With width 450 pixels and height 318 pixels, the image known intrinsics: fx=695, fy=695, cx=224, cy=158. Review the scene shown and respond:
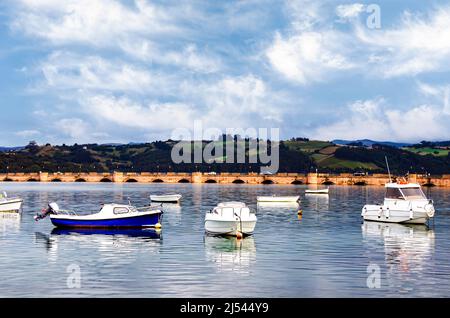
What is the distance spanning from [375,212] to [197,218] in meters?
23.9

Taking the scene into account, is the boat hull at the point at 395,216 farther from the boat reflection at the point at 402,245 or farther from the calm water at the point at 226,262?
the calm water at the point at 226,262

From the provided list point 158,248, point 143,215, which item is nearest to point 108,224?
point 143,215

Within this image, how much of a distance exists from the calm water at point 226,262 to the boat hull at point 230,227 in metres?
1.33

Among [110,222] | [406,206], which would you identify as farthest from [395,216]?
[110,222]

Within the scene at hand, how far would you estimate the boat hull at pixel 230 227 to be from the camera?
6475cm

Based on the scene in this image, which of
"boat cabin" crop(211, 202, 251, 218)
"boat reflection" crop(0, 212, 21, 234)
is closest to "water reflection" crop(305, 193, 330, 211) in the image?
"boat reflection" crop(0, 212, 21, 234)

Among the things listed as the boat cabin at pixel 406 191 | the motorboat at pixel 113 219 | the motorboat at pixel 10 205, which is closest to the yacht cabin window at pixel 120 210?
the motorboat at pixel 113 219

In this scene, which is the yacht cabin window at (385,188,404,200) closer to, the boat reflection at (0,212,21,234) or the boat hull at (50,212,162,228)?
the boat hull at (50,212,162,228)

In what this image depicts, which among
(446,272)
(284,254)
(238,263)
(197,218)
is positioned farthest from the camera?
(197,218)

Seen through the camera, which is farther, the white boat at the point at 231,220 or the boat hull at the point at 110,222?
the boat hull at the point at 110,222

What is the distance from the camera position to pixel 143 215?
72.6 meters

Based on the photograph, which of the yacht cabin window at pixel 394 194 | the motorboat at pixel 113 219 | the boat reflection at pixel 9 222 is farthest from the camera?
the yacht cabin window at pixel 394 194

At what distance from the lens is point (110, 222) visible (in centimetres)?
7175
